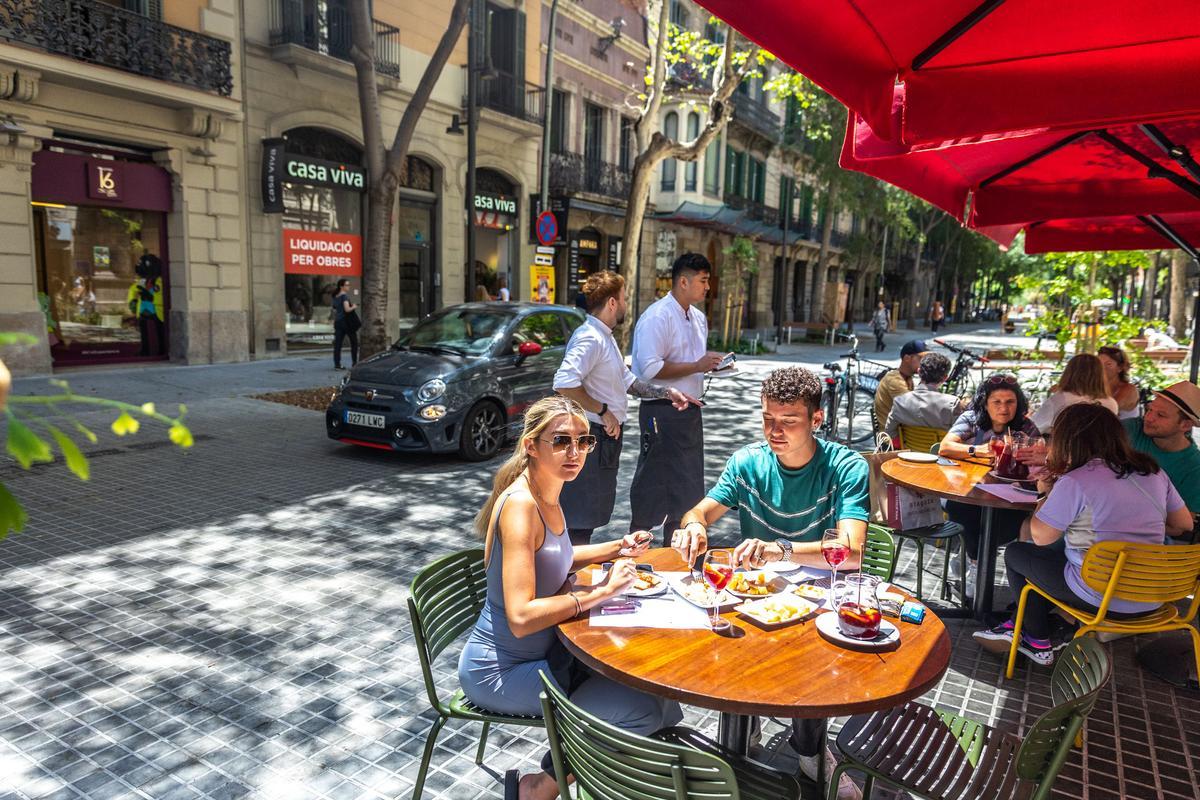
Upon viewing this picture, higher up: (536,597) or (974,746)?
(536,597)

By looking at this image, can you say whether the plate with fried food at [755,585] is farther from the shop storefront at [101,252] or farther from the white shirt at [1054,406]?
the shop storefront at [101,252]

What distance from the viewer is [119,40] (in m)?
12.6

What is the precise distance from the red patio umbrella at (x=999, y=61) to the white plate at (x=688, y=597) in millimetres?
1712

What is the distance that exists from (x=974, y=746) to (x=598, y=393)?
278cm

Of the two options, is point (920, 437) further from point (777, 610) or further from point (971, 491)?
point (777, 610)

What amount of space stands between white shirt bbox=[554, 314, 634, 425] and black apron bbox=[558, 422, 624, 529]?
0.23 m

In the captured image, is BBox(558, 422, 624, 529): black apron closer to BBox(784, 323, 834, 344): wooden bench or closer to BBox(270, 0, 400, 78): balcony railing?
BBox(270, 0, 400, 78): balcony railing

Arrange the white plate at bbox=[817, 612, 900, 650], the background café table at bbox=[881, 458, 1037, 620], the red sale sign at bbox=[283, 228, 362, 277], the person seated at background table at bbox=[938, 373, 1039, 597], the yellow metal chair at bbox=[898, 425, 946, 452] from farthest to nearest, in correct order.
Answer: the red sale sign at bbox=[283, 228, 362, 277], the yellow metal chair at bbox=[898, 425, 946, 452], the person seated at background table at bbox=[938, 373, 1039, 597], the background café table at bbox=[881, 458, 1037, 620], the white plate at bbox=[817, 612, 900, 650]

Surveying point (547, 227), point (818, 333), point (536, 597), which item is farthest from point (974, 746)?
point (818, 333)

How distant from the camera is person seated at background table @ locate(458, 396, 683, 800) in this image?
261 centimetres

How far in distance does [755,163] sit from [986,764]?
35.1 m

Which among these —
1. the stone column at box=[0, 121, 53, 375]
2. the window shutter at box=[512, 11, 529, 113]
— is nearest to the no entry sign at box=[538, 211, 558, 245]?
the stone column at box=[0, 121, 53, 375]

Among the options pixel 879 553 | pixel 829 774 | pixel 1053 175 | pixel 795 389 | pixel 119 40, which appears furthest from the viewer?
pixel 119 40

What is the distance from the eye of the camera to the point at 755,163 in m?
35.1
